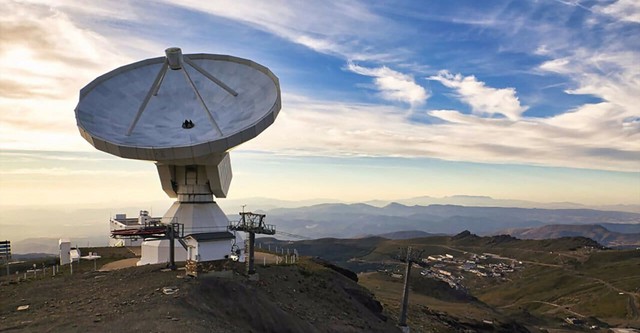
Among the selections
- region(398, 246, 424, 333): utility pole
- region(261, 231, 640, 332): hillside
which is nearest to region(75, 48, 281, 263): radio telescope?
region(398, 246, 424, 333): utility pole

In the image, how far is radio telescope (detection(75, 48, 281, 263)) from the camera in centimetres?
4034

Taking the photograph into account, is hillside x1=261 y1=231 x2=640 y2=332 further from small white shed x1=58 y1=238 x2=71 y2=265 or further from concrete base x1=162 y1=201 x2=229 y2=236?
small white shed x1=58 y1=238 x2=71 y2=265

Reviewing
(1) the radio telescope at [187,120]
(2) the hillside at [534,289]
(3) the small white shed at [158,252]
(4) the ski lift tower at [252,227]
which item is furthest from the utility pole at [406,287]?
(3) the small white shed at [158,252]

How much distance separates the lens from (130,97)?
4709cm

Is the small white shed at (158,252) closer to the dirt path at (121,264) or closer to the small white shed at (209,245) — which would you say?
the small white shed at (209,245)

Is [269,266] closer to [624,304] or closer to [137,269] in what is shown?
[137,269]

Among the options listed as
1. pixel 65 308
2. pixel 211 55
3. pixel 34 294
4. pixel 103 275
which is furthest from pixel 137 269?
pixel 211 55

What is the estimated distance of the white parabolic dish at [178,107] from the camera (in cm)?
3991

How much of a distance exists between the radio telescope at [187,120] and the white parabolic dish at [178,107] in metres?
0.08

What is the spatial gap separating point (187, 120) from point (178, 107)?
326 centimetres

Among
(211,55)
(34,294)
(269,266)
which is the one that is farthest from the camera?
(211,55)

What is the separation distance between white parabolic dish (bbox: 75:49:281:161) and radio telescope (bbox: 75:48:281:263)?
8cm

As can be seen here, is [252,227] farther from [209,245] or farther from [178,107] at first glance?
[178,107]

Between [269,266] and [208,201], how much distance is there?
870cm
